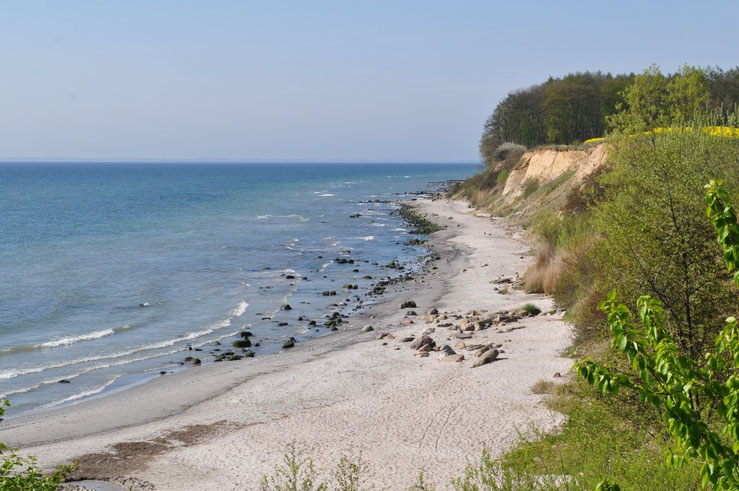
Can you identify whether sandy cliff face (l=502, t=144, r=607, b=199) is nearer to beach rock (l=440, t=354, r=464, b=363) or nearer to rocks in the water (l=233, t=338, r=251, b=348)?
rocks in the water (l=233, t=338, r=251, b=348)

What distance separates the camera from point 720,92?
78438 millimetres

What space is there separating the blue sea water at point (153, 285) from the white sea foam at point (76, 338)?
5 centimetres

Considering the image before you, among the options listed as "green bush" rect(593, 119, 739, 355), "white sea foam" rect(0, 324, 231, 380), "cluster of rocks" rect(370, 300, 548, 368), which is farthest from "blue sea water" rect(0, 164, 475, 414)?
"green bush" rect(593, 119, 739, 355)

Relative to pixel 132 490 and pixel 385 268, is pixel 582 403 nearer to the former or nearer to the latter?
pixel 132 490

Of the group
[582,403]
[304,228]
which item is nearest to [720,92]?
[304,228]

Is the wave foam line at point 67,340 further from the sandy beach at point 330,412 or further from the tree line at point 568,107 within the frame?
the tree line at point 568,107

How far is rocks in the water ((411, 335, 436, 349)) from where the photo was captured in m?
26.9

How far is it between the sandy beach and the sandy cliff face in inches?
1212

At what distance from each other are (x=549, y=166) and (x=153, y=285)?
44401mm

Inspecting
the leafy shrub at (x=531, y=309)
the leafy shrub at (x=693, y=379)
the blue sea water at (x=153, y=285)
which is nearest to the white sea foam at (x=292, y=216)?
the blue sea water at (x=153, y=285)

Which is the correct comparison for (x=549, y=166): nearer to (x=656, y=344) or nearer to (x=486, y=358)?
(x=486, y=358)

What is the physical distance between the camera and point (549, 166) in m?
72.8

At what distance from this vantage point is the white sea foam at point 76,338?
100 ft

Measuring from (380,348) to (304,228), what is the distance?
5291cm
